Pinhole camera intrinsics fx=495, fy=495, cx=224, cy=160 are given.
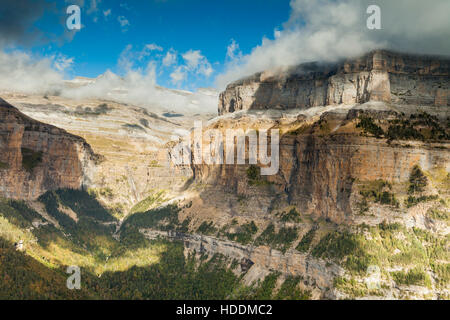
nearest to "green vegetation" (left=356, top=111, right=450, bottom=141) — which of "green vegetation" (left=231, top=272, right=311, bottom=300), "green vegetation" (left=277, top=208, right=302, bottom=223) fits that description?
"green vegetation" (left=277, top=208, right=302, bottom=223)

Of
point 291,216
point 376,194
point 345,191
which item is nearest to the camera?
point 376,194

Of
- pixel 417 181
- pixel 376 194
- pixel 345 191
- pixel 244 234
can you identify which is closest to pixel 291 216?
pixel 244 234

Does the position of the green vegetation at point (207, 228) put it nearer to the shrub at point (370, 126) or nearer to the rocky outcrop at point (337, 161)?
the rocky outcrop at point (337, 161)

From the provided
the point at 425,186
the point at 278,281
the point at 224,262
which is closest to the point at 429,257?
the point at 425,186

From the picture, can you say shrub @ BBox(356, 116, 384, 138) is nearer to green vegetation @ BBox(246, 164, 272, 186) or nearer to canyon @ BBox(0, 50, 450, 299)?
canyon @ BBox(0, 50, 450, 299)

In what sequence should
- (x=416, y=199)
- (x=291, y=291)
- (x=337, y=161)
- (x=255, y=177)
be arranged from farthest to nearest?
(x=255, y=177)
(x=337, y=161)
(x=291, y=291)
(x=416, y=199)

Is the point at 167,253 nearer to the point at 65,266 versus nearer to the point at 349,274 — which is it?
the point at 65,266

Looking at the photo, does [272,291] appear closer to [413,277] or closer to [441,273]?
[413,277]
